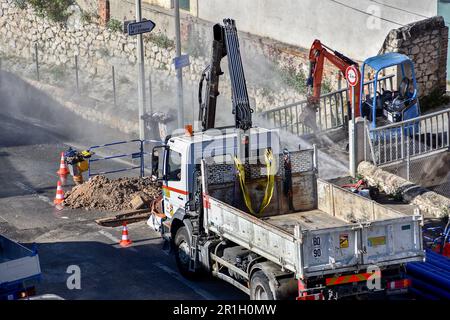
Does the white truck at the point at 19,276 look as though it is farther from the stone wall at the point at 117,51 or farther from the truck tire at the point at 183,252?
the stone wall at the point at 117,51

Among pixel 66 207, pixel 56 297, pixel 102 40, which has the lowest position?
pixel 56 297

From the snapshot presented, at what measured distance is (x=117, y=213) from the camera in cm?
2219

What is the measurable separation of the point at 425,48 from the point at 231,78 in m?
8.37

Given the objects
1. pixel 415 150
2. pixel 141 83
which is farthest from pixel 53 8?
pixel 415 150

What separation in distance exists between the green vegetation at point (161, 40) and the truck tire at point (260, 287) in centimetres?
1828

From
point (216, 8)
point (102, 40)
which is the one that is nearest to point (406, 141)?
point (216, 8)

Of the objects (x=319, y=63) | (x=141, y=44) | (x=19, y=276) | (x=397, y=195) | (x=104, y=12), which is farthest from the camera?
(x=104, y=12)

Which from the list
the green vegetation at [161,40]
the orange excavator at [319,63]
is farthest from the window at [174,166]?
the green vegetation at [161,40]

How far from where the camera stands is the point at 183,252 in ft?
59.5

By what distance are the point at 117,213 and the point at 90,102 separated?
10681 mm

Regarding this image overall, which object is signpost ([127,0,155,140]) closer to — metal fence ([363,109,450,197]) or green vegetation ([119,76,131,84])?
green vegetation ([119,76,131,84])

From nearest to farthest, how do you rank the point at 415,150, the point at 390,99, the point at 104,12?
the point at 415,150 < the point at 390,99 < the point at 104,12

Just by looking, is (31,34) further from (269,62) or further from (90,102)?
(269,62)

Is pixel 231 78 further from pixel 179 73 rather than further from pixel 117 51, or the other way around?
pixel 117 51
